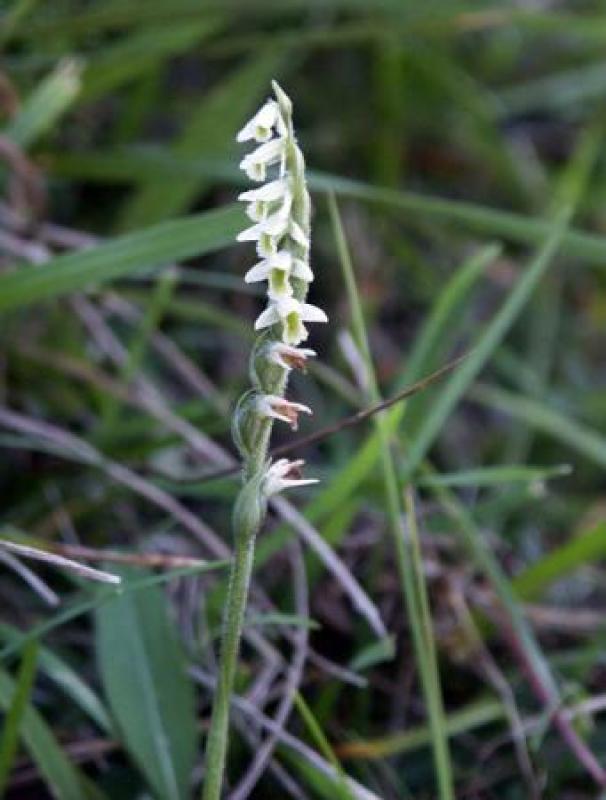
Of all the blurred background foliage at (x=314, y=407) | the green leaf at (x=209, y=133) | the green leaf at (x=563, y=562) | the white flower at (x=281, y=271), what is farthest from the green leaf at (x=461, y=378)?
the green leaf at (x=209, y=133)

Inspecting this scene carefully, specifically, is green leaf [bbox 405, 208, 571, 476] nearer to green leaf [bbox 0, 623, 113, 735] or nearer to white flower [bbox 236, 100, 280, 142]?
green leaf [bbox 0, 623, 113, 735]

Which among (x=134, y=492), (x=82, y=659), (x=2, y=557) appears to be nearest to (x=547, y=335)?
(x=134, y=492)

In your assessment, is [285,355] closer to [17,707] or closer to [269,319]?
[269,319]

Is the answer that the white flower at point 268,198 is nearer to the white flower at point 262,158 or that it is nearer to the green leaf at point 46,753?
the white flower at point 262,158

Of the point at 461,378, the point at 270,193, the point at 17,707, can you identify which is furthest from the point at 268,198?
the point at 461,378

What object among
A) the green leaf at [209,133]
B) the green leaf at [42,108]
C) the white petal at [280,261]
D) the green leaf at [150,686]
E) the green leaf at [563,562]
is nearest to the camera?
the white petal at [280,261]

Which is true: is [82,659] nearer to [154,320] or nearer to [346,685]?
[346,685]
